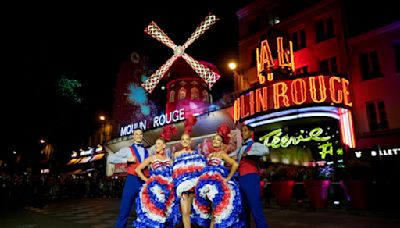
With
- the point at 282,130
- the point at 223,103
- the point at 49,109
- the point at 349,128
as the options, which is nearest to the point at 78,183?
the point at 49,109

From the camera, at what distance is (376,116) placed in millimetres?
13375

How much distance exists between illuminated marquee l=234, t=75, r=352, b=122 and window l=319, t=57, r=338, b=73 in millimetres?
1929

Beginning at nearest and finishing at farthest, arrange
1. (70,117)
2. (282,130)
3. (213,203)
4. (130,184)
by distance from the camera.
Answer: (213,203)
(130,184)
(70,117)
(282,130)

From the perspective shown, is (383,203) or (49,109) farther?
(49,109)

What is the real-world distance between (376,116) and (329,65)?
3.47 m

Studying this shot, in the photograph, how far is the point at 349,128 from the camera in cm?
1360

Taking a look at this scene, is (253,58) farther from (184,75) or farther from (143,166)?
(143,166)

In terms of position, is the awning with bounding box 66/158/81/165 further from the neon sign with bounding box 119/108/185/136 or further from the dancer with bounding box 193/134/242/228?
the dancer with bounding box 193/134/242/228

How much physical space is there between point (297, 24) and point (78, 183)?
17.8 m

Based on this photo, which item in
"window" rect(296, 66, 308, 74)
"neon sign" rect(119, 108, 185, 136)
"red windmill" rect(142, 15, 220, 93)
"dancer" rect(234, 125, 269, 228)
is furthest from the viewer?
"red windmill" rect(142, 15, 220, 93)

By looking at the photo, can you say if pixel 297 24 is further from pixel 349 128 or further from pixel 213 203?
pixel 213 203

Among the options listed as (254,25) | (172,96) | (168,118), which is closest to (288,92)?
(254,25)

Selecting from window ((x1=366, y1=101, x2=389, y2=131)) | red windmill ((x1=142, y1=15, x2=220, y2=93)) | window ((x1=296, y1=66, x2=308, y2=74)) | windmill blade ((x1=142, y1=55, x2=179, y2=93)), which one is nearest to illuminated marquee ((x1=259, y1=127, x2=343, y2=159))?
window ((x1=366, y1=101, x2=389, y2=131))

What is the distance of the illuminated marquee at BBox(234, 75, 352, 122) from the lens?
41.1 feet
